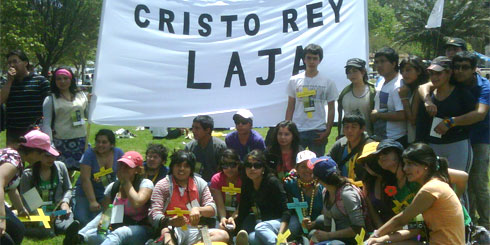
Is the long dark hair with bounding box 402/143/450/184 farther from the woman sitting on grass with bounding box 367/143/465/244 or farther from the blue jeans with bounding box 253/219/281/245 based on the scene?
the blue jeans with bounding box 253/219/281/245

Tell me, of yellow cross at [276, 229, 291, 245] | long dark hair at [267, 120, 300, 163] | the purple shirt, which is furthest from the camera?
the purple shirt

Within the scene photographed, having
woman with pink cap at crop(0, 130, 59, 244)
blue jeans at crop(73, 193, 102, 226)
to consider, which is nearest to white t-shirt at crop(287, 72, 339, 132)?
blue jeans at crop(73, 193, 102, 226)

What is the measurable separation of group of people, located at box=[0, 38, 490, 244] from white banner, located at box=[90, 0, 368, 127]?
0.96ft

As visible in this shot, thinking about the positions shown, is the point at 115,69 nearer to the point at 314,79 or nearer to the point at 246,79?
the point at 246,79

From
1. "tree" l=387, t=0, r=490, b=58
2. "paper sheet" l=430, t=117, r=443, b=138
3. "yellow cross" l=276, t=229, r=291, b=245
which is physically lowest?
"yellow cross" l=276, t=229, r=291, b=245

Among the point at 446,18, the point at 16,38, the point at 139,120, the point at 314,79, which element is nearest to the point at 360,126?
the point at 314,79

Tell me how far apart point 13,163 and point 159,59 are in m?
2.34

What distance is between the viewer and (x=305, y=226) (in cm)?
510

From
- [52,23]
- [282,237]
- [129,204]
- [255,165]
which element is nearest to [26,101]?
[129,204]

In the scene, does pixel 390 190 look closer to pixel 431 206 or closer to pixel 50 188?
pixel 431 206

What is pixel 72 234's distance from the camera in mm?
5645

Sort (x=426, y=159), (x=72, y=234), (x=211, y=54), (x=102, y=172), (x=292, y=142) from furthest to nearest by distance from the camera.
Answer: (x=211, y=54)
(x=102, y=172)
(x=292, y=142)
(x=72, y=234)
(x=426, y=159)

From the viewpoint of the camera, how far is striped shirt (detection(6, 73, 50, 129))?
6.68m

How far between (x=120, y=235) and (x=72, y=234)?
744 millimetres
